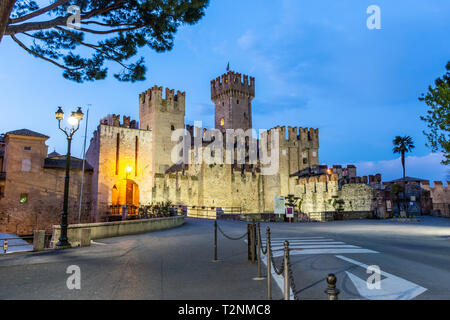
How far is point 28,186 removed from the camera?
2850 cm

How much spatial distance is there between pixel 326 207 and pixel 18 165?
33531 millimetres

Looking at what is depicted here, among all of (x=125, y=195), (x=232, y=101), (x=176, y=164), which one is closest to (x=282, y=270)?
(x=125, y=195)

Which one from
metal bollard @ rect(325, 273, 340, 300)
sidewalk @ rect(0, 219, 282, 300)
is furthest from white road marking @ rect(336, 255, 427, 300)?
metal bollard @ rect(325, 273, 340, 300)

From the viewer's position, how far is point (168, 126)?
146 feet

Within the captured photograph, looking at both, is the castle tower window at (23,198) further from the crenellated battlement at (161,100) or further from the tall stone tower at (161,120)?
the crenellated battlement at (161,100)

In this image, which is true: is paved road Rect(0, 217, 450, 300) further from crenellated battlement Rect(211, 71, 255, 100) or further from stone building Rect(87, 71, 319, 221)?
crenellated battlement Rect(211, 71, 255, 100)

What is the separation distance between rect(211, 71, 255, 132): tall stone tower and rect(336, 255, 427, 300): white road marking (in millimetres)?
53383

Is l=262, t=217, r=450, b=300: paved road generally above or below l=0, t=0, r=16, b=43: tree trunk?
below

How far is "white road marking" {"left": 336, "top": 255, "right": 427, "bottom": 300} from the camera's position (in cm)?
475

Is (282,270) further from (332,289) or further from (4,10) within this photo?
(4,10)

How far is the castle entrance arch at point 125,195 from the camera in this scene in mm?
32178

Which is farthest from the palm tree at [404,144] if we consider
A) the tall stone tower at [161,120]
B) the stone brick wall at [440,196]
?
the tall stone tower at [161,120]
